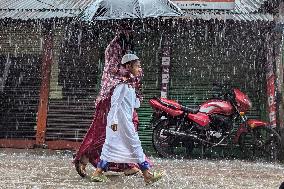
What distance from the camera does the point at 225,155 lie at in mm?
10906

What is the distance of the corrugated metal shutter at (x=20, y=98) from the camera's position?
12078 millimetres

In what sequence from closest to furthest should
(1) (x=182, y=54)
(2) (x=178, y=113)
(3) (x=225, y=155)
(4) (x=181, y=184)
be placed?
(4) (x=181, y=184)
(2) (x=178, y=113)
(3) (x=225, y=155)
(1) (x=182, y=54)

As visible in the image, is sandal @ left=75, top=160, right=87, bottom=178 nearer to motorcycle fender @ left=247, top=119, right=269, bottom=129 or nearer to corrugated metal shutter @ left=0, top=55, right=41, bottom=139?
motorcycle fender @ left=247, top=119, right=269, bottom=129

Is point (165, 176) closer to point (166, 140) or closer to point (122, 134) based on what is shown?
point (122, 134)

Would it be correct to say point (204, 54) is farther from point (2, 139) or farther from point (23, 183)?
point (23, 183)

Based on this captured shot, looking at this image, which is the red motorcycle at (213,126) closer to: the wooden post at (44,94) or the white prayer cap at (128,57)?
the wooden post at (44,94)

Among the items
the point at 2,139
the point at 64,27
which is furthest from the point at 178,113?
the point at 2,139

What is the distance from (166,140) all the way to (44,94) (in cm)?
322

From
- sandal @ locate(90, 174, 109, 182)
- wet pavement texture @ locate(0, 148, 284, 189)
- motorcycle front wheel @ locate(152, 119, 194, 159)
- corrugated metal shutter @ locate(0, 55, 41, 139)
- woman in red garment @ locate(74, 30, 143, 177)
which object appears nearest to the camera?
wet pavement texture @ locate(0, 148, 284, 189)

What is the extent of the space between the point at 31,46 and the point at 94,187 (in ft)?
23.5

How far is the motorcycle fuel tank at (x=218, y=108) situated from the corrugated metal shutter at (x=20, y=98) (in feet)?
13.6

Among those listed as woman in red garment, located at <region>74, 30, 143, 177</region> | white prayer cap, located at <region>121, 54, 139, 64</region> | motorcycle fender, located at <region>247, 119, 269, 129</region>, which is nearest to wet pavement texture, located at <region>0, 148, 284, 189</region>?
woman in red garment, located at <region>74, 30, 143, 177</region>

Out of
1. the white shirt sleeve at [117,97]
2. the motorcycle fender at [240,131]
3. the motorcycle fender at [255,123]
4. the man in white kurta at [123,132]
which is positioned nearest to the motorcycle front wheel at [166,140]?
the motorcycle fender at [240,131]

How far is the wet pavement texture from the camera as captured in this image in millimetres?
6117
